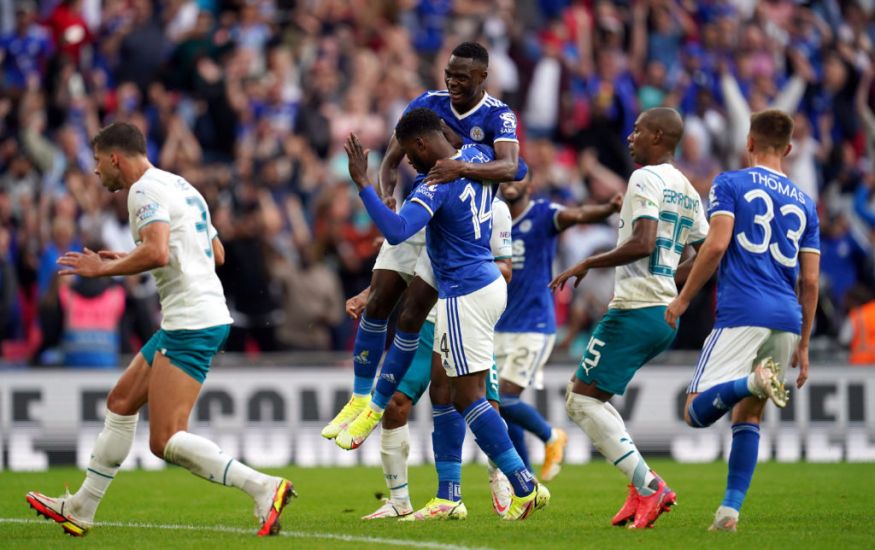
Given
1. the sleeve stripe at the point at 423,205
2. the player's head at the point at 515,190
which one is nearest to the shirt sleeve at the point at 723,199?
the sleeve stripe at the point at 423,205

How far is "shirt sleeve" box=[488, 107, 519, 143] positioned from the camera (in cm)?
1036

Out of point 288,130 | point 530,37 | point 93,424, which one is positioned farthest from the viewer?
point 530,37

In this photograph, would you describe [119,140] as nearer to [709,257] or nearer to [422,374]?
[422,374]

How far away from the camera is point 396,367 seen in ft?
34.8

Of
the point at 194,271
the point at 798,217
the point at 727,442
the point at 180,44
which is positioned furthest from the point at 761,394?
the point at 180,44

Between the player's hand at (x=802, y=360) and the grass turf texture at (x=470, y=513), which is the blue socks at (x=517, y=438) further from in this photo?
the player's hand at (x=802, y=360)

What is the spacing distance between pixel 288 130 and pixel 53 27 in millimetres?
4299

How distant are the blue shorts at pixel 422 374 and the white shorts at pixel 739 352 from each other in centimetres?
204

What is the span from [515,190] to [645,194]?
3.44m

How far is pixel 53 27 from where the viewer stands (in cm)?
2223

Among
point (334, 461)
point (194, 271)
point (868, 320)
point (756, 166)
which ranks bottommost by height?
point (334, 461)

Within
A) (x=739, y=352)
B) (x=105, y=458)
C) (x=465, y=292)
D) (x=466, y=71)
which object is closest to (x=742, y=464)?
(x=739, y=352)

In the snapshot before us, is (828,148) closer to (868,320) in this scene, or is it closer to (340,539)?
(868,320)

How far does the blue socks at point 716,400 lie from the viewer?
912cm
